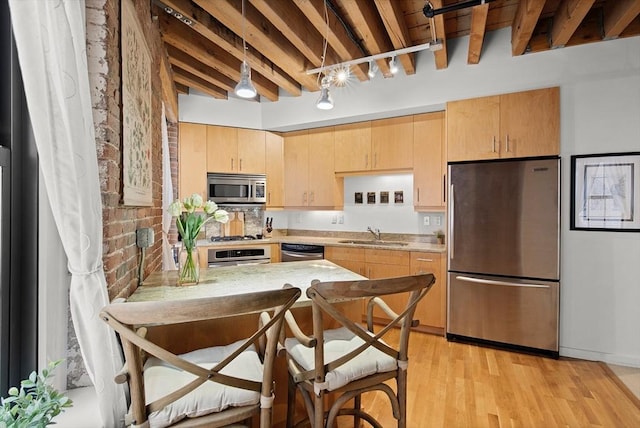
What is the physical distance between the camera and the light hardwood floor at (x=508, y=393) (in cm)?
205

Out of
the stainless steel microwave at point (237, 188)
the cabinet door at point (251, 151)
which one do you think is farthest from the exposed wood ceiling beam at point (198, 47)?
the stainless steel microwave at point (237, 188)

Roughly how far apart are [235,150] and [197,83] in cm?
92

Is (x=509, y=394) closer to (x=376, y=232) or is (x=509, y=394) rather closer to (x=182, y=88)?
(x=376, y=232)

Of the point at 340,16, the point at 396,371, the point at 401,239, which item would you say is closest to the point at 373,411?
the point at 396,371

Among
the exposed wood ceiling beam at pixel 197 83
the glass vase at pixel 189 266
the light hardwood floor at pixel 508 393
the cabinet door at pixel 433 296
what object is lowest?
the light hardwood floor at pixel 508 393

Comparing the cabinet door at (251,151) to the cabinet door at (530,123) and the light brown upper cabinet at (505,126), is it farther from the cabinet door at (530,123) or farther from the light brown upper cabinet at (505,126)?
the cabinet door at (530,123)

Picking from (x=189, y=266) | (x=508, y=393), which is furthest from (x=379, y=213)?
(x=189, y=266)

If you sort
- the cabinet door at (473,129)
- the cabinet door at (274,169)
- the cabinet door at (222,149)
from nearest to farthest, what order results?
the cabinet door at (473,129), the cabinet door at (222,149), the cabinet door at (274,169)

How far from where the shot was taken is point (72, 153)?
1.02m

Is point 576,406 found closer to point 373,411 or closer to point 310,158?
point 373,411

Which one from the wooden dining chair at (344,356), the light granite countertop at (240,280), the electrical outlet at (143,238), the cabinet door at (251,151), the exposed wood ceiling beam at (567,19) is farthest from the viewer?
the cabinet door at (251,151)

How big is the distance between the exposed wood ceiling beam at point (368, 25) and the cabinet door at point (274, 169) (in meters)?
1.89

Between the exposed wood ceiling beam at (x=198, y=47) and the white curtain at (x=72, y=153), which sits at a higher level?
the exposed wood ceiling beam at (x=198, y=47)

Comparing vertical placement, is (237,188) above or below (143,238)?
above
